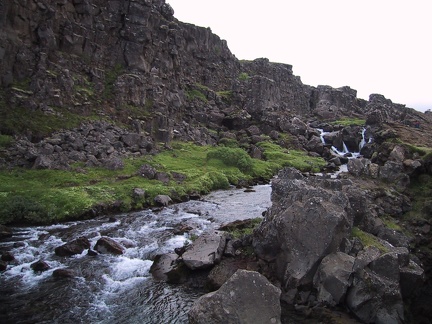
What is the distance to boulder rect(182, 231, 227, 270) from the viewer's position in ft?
75.2

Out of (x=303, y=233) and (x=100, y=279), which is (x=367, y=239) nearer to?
(x=303, y=233)

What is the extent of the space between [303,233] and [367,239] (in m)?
5.41

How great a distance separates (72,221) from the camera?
33.1 meters

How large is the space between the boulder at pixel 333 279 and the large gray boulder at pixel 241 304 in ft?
15.8

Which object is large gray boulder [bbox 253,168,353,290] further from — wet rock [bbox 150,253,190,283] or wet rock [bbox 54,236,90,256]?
wet rock [bbox 54,236,90,256]

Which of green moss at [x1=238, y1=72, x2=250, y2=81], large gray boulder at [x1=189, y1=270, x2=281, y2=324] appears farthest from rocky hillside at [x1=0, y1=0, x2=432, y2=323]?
green moss at [x1=238, y1=72, x2=250, y2=81]

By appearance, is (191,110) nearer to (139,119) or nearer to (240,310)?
(139,119)

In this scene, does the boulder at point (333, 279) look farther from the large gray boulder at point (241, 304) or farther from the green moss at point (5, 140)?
the green moss at point (5, 140)

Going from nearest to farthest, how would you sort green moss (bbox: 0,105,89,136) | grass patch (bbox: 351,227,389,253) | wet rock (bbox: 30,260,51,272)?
grass patch (bbox: 351,227,389,253), wet rock (bbox: 30,260,51,272), green moss (bbox: 0,105,89,136)

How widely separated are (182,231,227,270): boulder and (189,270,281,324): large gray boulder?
296 inches

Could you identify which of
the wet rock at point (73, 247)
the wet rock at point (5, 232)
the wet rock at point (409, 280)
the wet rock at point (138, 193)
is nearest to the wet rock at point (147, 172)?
the wet rock at point (138, 193)

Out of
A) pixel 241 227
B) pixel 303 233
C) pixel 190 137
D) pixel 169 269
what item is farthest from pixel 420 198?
pixel 190 137

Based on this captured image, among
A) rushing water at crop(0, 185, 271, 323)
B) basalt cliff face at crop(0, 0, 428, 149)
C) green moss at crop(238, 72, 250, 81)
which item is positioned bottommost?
rushing water at crop(0, 185, 271, 323)

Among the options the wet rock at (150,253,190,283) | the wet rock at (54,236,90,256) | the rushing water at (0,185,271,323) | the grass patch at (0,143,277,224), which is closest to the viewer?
the rushing water at (0,185,271,323)
